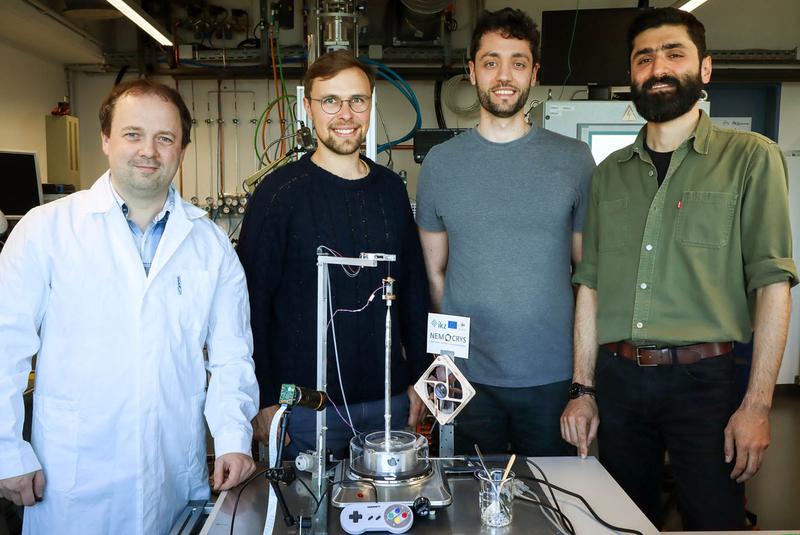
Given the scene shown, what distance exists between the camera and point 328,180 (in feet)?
5.54

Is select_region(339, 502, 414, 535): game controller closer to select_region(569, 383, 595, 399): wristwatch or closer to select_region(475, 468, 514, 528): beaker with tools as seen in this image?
select_region(475, 468, 514, 528): beaker with tools

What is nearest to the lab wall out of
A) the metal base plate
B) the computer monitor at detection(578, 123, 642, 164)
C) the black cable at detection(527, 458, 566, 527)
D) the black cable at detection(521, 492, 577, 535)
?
the computer monitor at detection(578, 123, 642, 164)

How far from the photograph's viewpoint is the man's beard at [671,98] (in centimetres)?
166

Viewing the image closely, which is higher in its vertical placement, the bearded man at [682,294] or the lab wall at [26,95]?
the lab wall at [26,95]

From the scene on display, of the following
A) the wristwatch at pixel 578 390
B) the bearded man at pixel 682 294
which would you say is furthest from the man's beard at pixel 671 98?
the wristwatch at pixel 578 390

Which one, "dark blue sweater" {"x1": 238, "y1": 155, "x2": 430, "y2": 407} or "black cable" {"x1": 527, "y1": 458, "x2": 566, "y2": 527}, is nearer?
"black cable" {"x1": 527, "y1": 458, "x2": 566, "y2": 527}

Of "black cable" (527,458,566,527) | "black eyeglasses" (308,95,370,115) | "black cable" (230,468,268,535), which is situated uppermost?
"black eyeglasses" (308,95,370,115)

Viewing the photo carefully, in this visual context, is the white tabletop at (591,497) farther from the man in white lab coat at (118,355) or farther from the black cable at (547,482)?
the man in white lab coat at (118,355)

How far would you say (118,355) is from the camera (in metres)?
1.40

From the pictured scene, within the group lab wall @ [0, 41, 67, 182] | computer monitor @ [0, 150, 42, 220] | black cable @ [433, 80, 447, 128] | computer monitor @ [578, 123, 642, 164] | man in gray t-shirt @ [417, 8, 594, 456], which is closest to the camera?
man in gray t-shirt @ [417, 8, 594, 456]

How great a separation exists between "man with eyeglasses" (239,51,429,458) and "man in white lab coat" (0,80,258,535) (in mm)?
153

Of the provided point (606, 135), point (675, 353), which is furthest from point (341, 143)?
point (606, 135)

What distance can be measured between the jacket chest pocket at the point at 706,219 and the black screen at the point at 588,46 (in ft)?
7.94

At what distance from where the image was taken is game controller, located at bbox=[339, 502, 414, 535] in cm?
108
